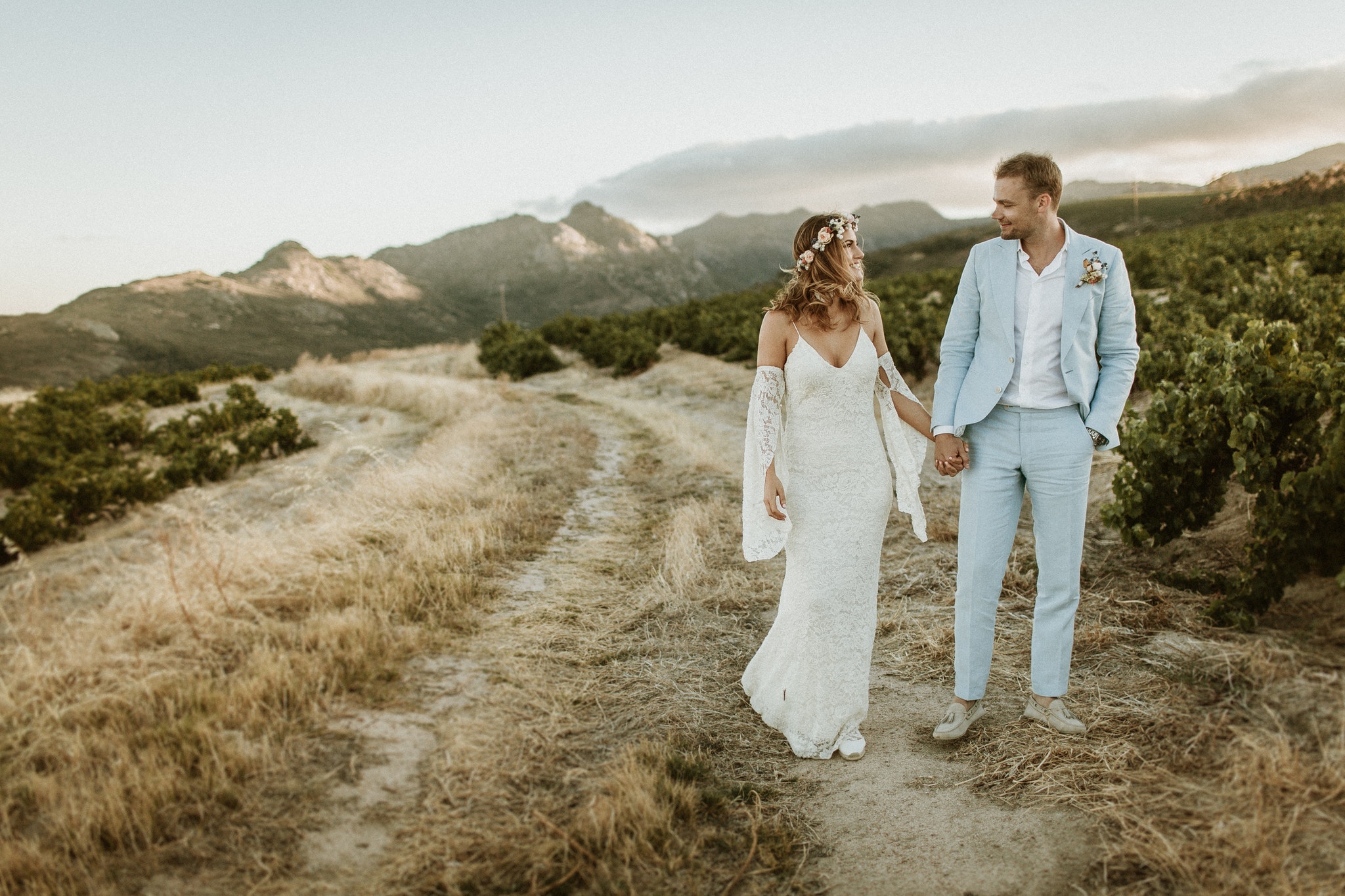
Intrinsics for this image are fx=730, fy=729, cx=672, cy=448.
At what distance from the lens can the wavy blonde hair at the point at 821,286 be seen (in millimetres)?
3156

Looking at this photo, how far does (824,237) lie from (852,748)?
226 cm

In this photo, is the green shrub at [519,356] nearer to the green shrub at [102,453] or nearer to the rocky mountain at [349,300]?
the green shrub at [102,453]

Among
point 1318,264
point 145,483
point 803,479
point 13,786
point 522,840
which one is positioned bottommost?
point 145,483

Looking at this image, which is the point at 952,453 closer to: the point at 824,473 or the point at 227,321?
the point at 824,473

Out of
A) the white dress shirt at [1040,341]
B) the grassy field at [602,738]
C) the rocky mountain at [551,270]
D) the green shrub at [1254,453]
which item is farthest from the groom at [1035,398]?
the rocky mountain at [551,270]

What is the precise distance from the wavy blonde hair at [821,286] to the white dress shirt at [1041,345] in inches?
26.8

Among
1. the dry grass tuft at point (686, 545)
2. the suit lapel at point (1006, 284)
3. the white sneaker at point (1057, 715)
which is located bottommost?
the dry grass tuft at point (686, 545)

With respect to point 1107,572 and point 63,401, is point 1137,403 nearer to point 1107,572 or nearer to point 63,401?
point 1107,572

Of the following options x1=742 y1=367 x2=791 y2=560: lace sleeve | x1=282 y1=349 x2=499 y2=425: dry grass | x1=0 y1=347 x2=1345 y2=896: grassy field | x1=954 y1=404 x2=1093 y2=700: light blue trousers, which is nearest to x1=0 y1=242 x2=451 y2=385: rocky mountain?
x1=282 y1=349 x2=499 y2=425: dry grass

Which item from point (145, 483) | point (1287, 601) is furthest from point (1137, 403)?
point (145, 483)

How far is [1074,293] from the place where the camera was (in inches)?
117

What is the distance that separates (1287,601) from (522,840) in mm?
3731

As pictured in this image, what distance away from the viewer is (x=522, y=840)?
267 centimetres

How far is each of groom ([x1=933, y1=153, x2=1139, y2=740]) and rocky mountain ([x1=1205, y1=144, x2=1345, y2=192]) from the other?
76.0 meters
